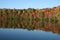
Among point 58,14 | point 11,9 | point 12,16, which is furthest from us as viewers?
point 11,9

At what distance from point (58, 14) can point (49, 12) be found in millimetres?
3078

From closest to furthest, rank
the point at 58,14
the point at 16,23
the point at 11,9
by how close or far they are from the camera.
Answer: the point at 16,23 < the point at 58,14 < the point at 11,9

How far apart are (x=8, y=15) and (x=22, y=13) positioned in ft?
7.47

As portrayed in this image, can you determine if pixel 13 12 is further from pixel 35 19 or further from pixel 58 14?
pixel 58 14

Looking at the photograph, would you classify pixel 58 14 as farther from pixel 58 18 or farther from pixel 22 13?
pixel 22 13

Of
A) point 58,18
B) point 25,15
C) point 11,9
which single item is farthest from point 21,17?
point 58,18

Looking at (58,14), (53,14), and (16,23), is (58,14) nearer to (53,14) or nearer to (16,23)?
(53,14)

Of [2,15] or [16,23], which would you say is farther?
[2,15]

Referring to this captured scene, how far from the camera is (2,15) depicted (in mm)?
35594

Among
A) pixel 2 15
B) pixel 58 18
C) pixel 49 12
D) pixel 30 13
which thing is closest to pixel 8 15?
pixel 2 15

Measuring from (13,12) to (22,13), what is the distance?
1444mm

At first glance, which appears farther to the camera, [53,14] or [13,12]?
[13,12]

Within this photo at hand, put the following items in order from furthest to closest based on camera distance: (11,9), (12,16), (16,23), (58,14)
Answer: (11,9), (12,16), (58,14), (16,23)

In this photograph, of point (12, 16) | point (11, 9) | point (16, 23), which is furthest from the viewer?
point (11, 9)
